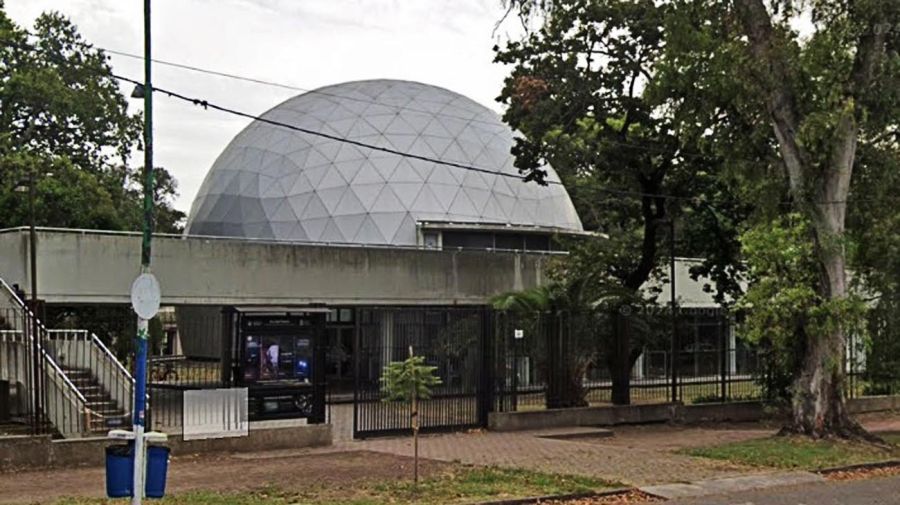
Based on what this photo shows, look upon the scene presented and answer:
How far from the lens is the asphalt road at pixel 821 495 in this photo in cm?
1260

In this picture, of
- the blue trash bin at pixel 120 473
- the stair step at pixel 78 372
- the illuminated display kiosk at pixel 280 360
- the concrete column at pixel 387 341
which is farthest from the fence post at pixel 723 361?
the blue trash bin at pixel 120 473

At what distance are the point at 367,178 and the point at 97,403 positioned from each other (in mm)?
19957

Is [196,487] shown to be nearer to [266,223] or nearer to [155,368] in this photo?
[155,368]

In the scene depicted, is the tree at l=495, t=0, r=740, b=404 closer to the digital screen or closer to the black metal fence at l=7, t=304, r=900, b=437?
the black metal fence at l=7, t=304, r=900, b=437

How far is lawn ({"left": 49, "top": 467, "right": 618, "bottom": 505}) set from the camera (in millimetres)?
11602

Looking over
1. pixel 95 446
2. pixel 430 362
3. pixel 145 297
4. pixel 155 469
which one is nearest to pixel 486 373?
pixel 430 362

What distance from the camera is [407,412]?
19438mm

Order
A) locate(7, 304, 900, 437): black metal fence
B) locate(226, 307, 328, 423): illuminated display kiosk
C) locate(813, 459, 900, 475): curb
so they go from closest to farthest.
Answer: locate(813, 459, 900, 475): curb → locate(226, 307, 328, 423): illuminated display kiosk → locate(7, 304, 900, 437): black metal fence

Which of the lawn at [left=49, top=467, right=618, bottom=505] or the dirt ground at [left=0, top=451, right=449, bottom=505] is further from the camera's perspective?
the dirt ground at [left=0, top=451, right=449, bottom=505]

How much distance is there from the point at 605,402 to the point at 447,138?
20.6 meters

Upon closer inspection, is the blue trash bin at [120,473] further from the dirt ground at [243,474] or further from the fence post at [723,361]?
the fence post at [723,361]

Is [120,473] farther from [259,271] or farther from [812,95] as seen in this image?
[259,271]

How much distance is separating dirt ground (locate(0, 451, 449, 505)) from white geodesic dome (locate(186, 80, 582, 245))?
22.0 meters

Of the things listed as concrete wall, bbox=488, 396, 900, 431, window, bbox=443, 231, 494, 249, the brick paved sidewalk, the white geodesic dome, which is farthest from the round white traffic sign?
window, bbox=443, 231, 494, 249
